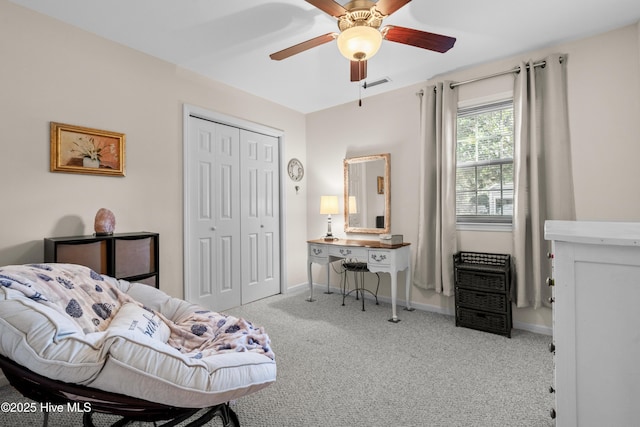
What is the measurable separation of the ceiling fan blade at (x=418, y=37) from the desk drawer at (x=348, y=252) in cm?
209

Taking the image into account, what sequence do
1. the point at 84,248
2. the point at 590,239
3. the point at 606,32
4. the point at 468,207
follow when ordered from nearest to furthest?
1. the point at 590,239
2. the point at 84,248
3. the point at 606,32
4. the point at 468,207

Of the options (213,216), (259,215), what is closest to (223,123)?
(213,216)

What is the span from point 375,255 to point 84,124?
9.54 ft

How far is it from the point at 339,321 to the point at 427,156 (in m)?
2.02

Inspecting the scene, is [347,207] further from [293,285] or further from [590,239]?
[590,239]

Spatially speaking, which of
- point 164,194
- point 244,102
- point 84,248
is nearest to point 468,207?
point 244,102

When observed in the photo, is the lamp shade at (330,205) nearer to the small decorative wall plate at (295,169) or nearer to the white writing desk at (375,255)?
the white writing desk at (375,255)

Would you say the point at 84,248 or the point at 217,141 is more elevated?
the point at 217,141

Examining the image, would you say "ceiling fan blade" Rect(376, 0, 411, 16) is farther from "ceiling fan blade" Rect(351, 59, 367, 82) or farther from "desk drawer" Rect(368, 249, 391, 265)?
"desk drawer" Rect(368, 249, 391, 265)

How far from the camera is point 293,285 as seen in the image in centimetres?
451

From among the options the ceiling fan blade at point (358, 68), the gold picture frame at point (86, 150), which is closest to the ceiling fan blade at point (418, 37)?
the ceiling fan blade at point (358, 68)

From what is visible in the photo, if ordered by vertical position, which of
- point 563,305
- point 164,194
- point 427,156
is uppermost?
point 427,156

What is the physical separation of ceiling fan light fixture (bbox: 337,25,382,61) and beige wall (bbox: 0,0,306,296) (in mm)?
2039

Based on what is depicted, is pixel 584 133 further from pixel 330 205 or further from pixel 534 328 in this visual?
pixel 330 205
